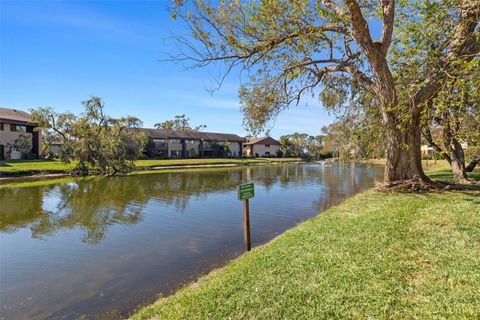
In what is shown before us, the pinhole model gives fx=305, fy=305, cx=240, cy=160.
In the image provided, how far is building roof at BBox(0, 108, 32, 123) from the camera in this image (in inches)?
1593

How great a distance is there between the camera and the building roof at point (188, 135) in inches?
2473

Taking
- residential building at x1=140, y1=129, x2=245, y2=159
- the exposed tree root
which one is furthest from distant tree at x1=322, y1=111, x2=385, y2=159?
residential building at x1=140, y1=129, x2=245, y2=159

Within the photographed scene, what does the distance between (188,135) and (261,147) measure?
2225cm

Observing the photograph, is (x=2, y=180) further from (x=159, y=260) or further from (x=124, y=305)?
(x=124, y=305)

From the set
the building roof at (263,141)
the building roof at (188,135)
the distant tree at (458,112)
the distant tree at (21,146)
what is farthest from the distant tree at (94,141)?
the building roof at (263,141)

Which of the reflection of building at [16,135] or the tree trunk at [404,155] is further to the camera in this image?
the reflection of building at [16,135]

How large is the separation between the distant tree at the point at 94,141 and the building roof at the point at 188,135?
2362cm

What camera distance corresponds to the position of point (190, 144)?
6856 centimetres

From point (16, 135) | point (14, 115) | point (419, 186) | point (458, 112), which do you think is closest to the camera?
point (458, 112)

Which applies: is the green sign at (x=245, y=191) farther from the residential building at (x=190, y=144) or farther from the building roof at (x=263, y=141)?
the building roof at (x=263, y=141)

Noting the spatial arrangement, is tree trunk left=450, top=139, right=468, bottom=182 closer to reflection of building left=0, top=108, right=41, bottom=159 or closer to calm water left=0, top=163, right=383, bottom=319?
calm water left=0, top=163, right=383, bottom=319

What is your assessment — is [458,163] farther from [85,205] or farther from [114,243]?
[85,205]

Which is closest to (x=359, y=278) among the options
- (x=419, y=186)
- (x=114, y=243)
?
(x=114, y=243)

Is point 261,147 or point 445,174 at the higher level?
point 261,147
